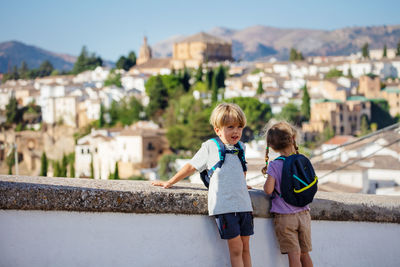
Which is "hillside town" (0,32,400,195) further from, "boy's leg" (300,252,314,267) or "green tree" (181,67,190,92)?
A: "boy's leg" (300,252,314,267)

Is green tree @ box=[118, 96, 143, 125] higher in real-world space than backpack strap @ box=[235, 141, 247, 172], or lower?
lower

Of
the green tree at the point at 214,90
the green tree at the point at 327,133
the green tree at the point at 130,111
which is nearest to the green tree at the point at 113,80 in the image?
the green tree at the point at 130,111

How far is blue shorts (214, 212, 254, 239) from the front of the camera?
293 centimetres

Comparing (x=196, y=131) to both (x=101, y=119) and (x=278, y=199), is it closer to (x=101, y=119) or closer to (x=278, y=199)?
(x=101, y=119)

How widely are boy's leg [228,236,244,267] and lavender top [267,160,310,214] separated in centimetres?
28

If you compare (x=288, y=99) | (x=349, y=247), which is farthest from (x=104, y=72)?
(x=349, y=247)

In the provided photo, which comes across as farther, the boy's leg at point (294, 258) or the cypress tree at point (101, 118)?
the cypress tree at point (101, 118)

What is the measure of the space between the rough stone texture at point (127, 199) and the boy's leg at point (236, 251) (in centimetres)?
21

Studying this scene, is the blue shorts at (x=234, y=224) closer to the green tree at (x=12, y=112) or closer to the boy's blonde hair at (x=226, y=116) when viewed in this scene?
the boy's blonde hair at (x=226, y=116)

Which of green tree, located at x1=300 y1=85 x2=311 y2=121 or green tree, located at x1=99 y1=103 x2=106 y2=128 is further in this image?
green tree, located at x1=99 y1=103 x2=106 y2=128

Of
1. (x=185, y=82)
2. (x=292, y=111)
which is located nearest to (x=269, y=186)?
(x=292, y=111)

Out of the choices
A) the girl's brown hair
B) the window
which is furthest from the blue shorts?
the window

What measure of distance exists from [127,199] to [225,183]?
49cm

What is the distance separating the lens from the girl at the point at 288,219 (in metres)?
3.09
